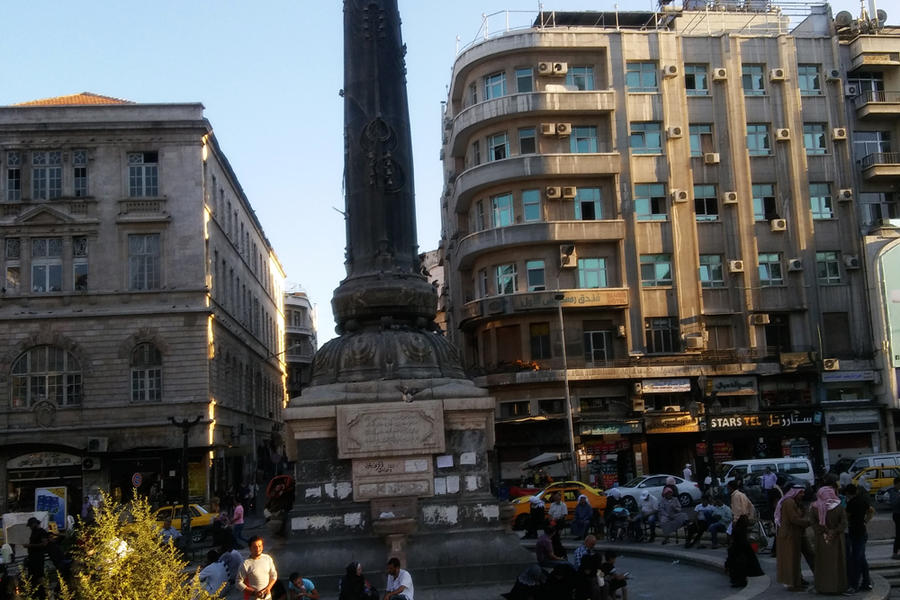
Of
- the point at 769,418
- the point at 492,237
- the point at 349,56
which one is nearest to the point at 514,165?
the point at 492,237

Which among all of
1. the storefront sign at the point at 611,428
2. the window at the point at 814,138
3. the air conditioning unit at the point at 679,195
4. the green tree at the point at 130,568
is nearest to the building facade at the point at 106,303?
the storefront sign at the point at 611,428

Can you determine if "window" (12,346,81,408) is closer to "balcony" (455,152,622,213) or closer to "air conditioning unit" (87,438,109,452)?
"air conditioning unit" (87,438,109,452)

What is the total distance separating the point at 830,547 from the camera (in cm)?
1182

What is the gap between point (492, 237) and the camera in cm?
4019

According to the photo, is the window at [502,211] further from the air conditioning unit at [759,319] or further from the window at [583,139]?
the air conditioning unit at [759,319]

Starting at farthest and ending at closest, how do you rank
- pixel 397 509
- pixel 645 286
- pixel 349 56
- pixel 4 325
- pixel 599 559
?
pixel 645 286 → pixel 4 325 → pixel 349 56 → pixel 397 509 → pixel 599 559

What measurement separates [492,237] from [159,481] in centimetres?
1632

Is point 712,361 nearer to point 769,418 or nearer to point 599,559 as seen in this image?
point 769,418

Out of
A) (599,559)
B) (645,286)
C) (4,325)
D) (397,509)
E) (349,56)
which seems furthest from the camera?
(645,286)

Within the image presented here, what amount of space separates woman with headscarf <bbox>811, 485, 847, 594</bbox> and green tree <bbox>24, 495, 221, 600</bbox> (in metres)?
7.94

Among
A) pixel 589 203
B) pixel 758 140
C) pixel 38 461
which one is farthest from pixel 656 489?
pixel 38 461

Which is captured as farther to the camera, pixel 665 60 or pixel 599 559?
pixel 665 60

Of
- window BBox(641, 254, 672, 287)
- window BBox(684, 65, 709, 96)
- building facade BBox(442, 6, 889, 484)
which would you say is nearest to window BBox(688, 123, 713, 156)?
building facade BBox(442, 6, 889, 484)

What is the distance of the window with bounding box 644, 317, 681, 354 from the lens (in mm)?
39844
